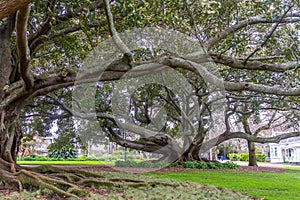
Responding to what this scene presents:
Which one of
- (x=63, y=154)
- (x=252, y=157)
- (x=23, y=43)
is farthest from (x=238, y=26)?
(x=63, y=154)

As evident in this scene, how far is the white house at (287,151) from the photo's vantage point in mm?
26766

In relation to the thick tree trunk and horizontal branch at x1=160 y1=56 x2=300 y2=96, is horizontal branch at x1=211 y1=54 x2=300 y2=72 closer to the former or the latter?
horizontal branch at x1=160 y1=56 x2=300 y2=96

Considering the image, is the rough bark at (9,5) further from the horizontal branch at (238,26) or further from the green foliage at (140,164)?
the green foliage at (140,164)

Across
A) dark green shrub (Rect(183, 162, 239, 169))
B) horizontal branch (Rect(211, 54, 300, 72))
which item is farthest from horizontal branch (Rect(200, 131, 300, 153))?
horizontal branch (Rect(211, 54, 300, 72))

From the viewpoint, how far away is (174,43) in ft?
27.6

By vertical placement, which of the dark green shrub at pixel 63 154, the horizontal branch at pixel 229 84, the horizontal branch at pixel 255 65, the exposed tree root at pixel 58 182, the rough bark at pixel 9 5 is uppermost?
the horizontal branch at pixel 255 65

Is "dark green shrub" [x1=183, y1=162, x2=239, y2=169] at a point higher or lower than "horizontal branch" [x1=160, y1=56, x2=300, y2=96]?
lower

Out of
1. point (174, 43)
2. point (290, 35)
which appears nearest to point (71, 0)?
point (174, 43)

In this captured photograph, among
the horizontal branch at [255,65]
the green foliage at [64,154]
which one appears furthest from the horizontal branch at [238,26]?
the green foliage at [64,154]

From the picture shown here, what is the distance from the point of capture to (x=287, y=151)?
29.8 meters

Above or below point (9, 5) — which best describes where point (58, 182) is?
below

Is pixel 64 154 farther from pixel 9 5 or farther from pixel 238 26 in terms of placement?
pixel 9 5

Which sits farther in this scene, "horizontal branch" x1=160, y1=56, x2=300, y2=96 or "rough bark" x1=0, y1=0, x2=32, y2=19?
"horizontal branch" x1=160, y1=56, x2=300, y2=96

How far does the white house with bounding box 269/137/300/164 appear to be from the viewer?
2677 cm
